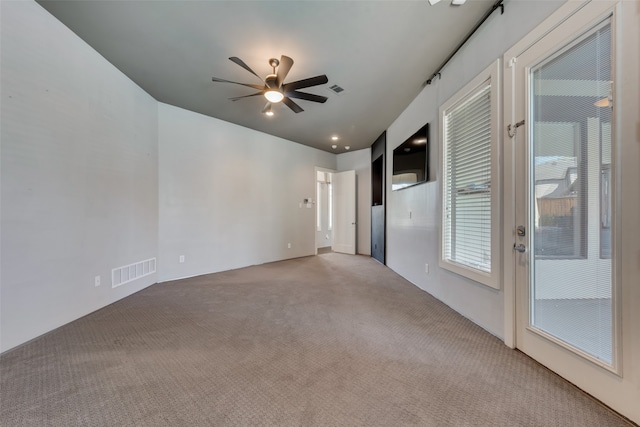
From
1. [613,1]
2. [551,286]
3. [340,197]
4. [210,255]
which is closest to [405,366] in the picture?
[551,286]

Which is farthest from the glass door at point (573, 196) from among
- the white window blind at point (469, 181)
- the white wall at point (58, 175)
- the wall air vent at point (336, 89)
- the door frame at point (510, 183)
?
the white wall at point (58, 175)

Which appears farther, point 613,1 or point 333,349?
point 333,349

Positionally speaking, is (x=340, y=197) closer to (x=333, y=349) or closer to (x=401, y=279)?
(x=401, y=279)

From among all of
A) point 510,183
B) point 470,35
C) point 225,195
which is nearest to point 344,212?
point 225,195

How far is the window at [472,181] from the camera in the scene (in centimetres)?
215

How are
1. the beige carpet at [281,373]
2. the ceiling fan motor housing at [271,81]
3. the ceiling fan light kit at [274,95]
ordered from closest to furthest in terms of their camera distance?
the beige carpet at [281,373], the ceiling fan motor housing at [271,81], the ceiling fan light kit at [274,95]

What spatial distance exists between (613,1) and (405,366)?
2490 mm

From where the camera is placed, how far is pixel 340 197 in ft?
23.0

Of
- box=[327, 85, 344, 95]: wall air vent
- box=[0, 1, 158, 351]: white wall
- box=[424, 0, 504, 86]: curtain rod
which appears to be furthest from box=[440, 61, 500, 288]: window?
box=[0, 1, 158, 351]: white wall

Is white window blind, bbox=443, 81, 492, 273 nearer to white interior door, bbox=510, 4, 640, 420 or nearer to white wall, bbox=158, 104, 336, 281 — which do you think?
white interior door, bbox=510, 4, 640, 420

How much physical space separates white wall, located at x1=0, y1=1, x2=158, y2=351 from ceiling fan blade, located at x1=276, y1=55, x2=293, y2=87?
2.11 metres

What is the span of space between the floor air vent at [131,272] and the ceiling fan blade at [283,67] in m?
3.10

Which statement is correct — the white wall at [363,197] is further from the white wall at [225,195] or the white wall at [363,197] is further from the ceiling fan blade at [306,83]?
the ceiling fan blade at [306,83]

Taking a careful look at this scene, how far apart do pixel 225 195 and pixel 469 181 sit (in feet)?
13.4
